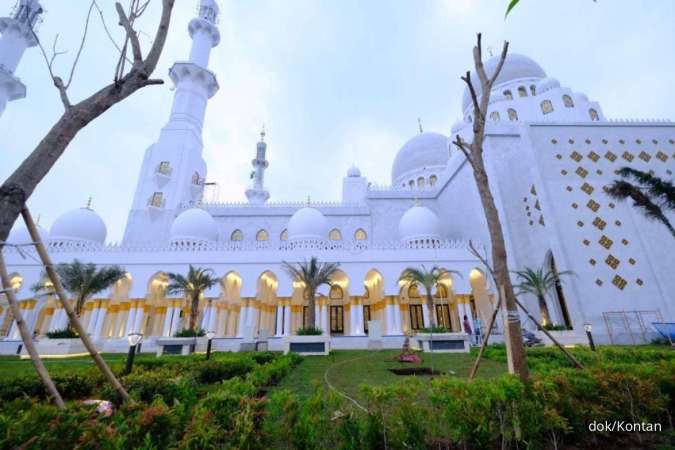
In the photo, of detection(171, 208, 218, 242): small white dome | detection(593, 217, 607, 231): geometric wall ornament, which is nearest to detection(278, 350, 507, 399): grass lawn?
detection(593, 217, 607, 231): geometric wall ornament

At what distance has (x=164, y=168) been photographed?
26625mm

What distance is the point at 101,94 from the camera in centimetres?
336

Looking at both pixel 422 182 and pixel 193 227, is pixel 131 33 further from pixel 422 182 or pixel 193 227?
pixel 422 182

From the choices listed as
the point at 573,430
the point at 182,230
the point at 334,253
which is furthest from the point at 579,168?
the point at 182,230

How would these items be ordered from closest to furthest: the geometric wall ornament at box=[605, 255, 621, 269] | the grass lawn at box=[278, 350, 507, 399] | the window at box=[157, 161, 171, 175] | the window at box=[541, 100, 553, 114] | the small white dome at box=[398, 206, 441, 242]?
the grass lawn at box=[278, 350, 507, 399]
the geometric wall ornament at box=[605, 255, 621, 269]
the small white dome at box=[398, 206, 441, 242]
the window at box=[541, 100, 553, 114]
the window at box=[157, 161, 171, 175]

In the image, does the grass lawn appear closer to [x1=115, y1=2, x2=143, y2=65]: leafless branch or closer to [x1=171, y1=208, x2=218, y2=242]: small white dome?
[x1=115, y1=2, x2=143, y2=65]: leafless branch

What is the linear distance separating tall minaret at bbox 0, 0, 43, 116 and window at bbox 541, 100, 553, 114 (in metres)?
40.0

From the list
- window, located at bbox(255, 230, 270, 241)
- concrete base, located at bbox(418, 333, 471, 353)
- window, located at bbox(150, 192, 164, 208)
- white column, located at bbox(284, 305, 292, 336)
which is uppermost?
window, located at bbox(150, 192, 164, 208)

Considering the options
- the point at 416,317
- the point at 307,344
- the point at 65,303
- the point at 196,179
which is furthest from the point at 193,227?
the point at 65,303

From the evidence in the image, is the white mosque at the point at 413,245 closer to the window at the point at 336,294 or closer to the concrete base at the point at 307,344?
the window at the point at 336,294

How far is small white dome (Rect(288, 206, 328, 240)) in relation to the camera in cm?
2396

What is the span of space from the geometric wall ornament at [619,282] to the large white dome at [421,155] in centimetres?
1873

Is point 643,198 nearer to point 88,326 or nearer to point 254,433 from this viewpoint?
point 254,433

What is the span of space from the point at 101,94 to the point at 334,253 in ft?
57.2
